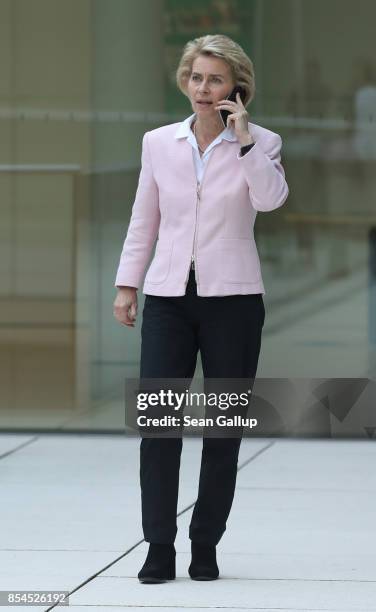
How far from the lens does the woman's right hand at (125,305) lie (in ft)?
18.6

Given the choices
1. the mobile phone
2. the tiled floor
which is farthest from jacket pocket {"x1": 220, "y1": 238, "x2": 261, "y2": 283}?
the tiled floor

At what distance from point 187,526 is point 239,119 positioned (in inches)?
85.4

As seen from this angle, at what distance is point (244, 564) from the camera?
6.07 metres

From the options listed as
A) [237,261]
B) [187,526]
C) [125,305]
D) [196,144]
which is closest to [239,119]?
[196,144]

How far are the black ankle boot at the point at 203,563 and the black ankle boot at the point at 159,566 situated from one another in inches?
2.9

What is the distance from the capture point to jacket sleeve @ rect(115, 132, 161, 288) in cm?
568

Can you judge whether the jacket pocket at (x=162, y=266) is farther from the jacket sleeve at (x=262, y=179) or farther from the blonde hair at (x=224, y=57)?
the blonde hair at (x=224, y=57)

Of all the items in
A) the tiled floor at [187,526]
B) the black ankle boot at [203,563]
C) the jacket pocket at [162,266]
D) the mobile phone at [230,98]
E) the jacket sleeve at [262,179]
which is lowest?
the tiled floor at [187,526]

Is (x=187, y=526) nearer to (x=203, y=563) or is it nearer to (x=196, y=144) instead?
(x=203, y=563)

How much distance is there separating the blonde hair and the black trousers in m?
0.69

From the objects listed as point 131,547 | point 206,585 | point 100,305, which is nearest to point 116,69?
point 100,305

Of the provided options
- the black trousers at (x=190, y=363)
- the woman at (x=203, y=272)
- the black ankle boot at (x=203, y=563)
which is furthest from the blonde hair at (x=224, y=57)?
the black ankle boot at (x=203, y=563)

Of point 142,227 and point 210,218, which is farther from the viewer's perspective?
point 142,227

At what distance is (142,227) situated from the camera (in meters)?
5.71
